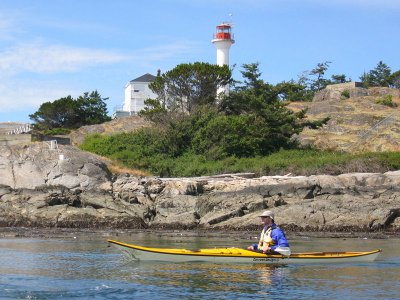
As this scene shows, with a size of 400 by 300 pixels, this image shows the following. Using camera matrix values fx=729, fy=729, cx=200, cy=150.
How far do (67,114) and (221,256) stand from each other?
4753 cm

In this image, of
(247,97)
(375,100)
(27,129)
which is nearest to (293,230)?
(247,97)

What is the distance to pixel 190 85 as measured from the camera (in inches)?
2158

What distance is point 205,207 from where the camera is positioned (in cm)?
3509

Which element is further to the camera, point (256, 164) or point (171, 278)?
point (256, 164)

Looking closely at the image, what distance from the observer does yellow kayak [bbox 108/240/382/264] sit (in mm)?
19562

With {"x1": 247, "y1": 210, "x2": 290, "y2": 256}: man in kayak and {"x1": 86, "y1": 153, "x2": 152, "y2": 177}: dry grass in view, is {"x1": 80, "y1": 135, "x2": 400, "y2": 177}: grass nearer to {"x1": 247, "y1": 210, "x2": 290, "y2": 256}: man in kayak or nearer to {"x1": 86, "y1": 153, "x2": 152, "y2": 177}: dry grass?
{"x1": 86, "y1": 153, "x2": 152, "y2": 177}: dry grass

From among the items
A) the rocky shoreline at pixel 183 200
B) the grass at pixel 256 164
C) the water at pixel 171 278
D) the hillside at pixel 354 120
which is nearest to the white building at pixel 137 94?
the hillside at pixel 354 120

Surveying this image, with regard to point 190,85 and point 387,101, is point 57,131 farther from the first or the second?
point 387,101

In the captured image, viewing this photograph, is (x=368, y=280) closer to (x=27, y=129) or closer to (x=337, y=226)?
(x=337, y=226)

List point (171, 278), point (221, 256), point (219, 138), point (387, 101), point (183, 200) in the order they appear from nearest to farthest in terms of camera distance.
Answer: point (171, 278) → point (221, 256) → point (183, 200) → point (219, 138) → point (387, 101)

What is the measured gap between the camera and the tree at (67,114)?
64500 mm

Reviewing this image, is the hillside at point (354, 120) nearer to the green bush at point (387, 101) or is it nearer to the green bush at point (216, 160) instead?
the green bush at point (387, 101)

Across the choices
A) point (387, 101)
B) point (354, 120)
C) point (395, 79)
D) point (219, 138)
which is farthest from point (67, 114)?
point (395, 79)

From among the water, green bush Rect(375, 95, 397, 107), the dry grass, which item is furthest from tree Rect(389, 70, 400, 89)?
the water
